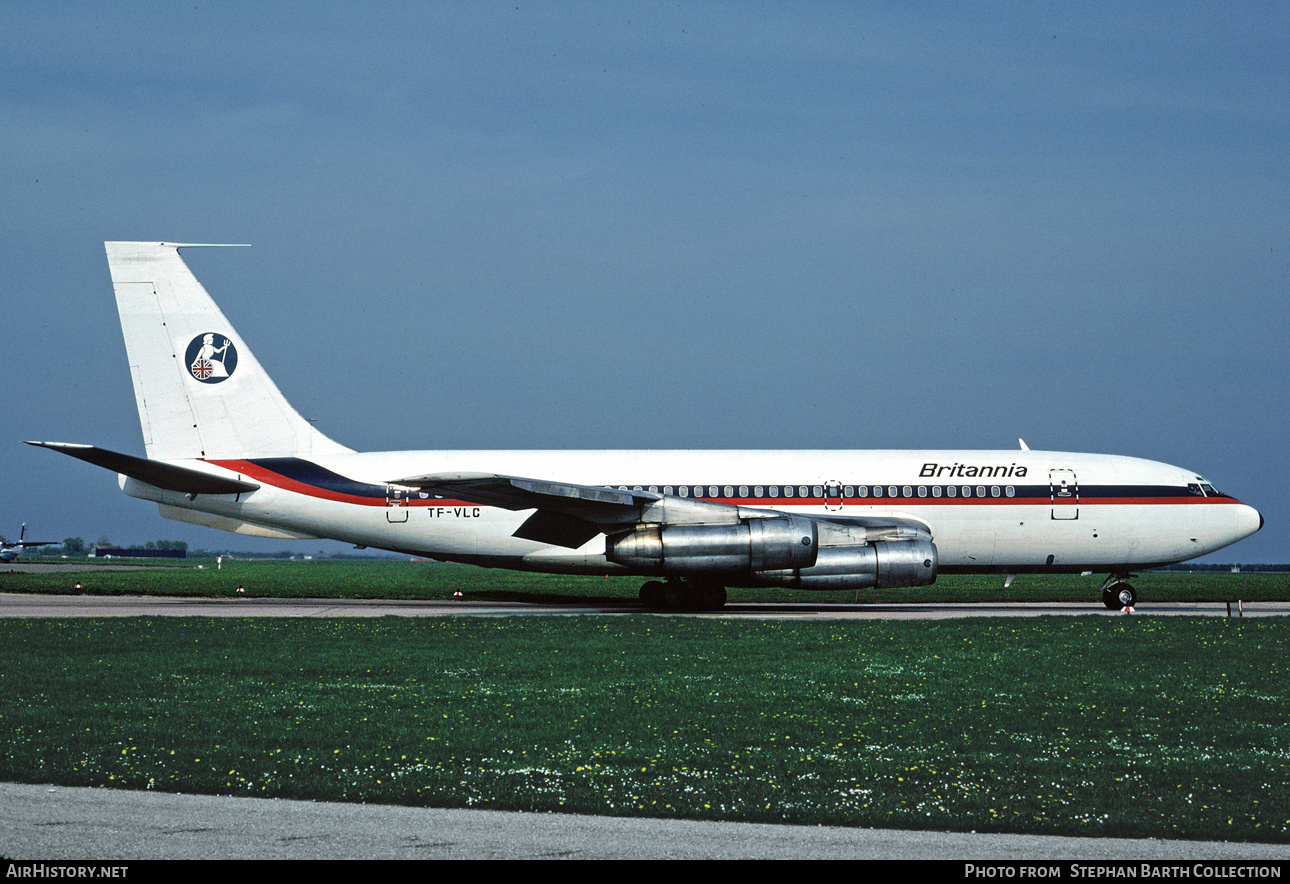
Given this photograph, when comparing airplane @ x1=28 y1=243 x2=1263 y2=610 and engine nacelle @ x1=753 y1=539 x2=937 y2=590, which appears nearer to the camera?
engine nacelle @ x1=753 y1=539 x2=937 y2=590

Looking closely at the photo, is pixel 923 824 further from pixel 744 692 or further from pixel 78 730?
pixel 78 730

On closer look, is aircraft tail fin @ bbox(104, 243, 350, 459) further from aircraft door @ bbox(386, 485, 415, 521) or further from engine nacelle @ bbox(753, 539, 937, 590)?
engine nacelle @ bbox(753, 539, 937, 590)

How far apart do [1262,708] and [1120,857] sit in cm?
724

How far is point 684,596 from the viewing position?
28.7m

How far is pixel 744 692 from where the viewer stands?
43.6ft

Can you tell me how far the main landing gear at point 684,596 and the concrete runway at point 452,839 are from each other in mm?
21232

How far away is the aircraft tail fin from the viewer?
2888 cm

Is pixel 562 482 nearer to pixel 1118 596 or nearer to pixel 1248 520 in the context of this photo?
A: pixel 1118 596

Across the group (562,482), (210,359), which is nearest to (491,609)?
(562,482)

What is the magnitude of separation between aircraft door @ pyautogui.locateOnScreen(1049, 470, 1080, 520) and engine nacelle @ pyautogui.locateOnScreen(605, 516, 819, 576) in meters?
7.22

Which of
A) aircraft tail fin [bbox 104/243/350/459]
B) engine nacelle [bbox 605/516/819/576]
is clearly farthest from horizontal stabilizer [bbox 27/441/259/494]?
engine nacelle [bbox 605/516/819/576]

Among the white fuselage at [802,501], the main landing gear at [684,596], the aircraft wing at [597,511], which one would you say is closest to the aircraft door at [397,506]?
the white fuselage at [802,501]
